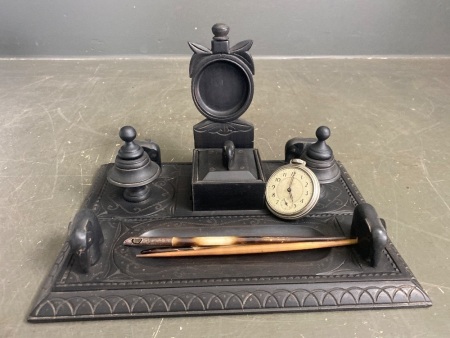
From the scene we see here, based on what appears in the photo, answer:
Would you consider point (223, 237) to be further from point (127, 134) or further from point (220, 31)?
point (220, 31)

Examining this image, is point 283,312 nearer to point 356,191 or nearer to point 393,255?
point 393,255

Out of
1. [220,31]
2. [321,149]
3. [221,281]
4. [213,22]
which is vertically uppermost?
[220,31]

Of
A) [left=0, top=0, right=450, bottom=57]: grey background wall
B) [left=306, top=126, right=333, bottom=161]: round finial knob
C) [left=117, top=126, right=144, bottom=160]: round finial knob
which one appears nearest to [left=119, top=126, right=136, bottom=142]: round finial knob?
[left=117, top=126, right=144, bottom=160]: round finial knob

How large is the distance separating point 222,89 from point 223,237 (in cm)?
42

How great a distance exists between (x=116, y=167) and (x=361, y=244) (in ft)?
2.19

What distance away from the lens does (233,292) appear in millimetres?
893

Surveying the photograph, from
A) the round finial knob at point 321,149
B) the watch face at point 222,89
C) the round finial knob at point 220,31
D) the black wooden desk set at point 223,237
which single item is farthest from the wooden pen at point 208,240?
the round finial knob at point 220,31

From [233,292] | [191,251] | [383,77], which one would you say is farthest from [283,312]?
[383,77]

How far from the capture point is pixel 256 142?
5.20 feet

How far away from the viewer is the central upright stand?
107 centimetres

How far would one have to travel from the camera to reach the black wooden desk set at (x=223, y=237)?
2.89ft

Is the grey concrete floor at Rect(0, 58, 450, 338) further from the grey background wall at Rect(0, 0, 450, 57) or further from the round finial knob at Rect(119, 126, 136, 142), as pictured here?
the round finial knob at Rect(119, 126, 136, 142)

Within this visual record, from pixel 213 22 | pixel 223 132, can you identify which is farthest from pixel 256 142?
pixel 213 22

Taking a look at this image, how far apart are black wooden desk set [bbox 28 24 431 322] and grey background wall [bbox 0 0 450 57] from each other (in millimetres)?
1254
